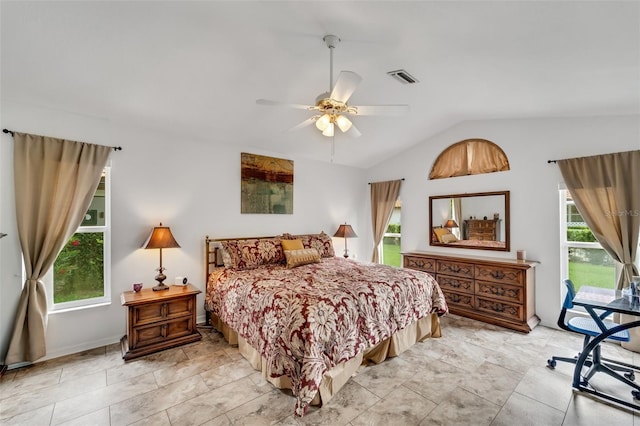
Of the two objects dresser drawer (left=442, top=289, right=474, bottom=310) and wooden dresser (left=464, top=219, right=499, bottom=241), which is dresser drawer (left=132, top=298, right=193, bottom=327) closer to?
dresser drawer (left=442, top=289, right=474, bottom=310)

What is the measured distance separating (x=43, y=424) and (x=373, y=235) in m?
5.07

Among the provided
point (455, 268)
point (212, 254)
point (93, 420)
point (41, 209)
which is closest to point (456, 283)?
point (455, 268)

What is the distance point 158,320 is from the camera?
3059 mm

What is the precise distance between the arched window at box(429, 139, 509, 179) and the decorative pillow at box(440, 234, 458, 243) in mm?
1014

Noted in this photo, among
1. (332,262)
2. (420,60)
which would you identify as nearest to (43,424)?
(332,262)

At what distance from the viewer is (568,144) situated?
142 inches

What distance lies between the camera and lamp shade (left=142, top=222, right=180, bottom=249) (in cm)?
321

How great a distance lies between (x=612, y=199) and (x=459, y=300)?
2.17 meters

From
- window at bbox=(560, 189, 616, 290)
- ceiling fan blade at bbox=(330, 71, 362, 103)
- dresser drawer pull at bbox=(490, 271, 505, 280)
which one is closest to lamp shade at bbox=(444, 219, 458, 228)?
dresser drawer pull at bbox=(490, 271, 505, 280)

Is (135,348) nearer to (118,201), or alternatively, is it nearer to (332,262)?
(118,201)

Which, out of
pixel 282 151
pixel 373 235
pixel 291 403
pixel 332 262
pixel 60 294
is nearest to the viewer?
pixel 291 403

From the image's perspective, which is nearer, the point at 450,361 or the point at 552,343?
the point at 450,361

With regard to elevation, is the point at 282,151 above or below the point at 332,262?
A: above

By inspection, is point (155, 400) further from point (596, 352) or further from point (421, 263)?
point (421, 263)
